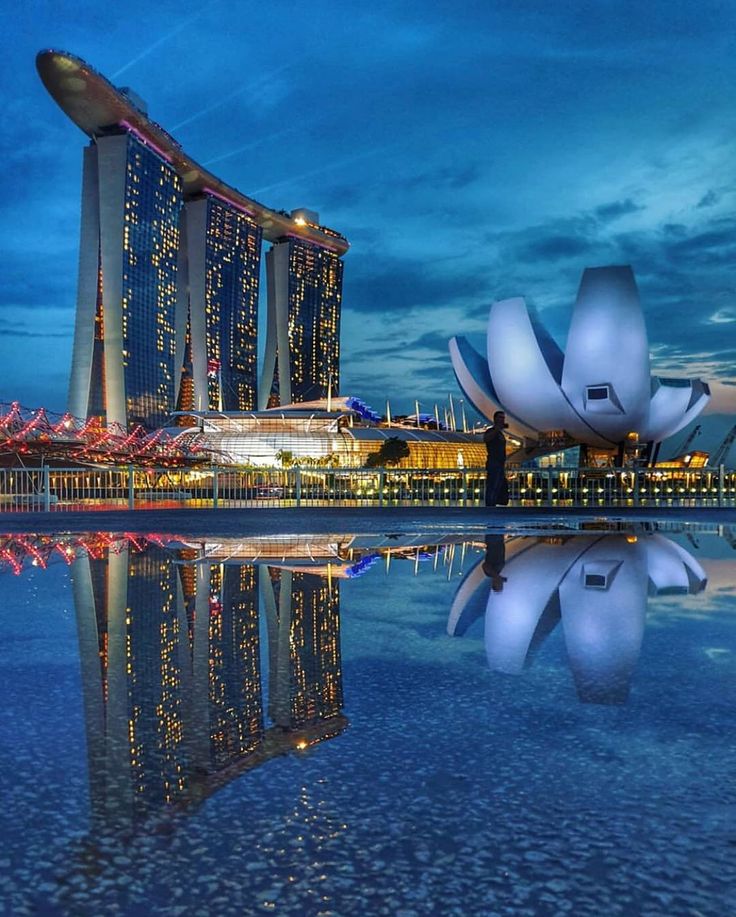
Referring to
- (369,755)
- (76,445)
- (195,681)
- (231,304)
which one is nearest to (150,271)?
(231,304)

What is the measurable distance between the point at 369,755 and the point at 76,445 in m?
49.5

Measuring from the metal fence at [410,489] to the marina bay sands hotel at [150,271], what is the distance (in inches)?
2682

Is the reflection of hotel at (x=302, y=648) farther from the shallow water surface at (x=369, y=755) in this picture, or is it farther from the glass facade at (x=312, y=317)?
the glass facade at (x=312, y=317)

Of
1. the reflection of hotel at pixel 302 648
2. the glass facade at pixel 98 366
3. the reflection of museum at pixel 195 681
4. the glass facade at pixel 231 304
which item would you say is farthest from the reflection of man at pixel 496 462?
the glass facade at pixel 231 304

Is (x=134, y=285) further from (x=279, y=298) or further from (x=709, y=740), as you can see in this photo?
(x=709, y=740)

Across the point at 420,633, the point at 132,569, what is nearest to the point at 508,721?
the point at 420,633

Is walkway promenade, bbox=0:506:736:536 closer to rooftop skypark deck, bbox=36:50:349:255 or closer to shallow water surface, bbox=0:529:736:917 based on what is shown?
shallow water surface, bbox=0:529:736:917

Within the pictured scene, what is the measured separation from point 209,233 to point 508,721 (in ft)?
368

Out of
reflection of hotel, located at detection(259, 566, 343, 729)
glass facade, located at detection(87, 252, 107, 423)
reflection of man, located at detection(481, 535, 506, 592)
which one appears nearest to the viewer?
reflection of hotel, located at detection(259, 566, 343, 729)

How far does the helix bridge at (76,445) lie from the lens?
139 feet

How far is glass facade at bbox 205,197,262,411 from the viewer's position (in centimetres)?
10844

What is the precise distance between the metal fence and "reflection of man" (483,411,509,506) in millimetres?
2051

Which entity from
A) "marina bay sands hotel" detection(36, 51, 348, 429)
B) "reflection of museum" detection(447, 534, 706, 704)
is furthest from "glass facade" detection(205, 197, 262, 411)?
"reflection of museum" detection(447, 534, 706, 704)

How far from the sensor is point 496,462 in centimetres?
1473
